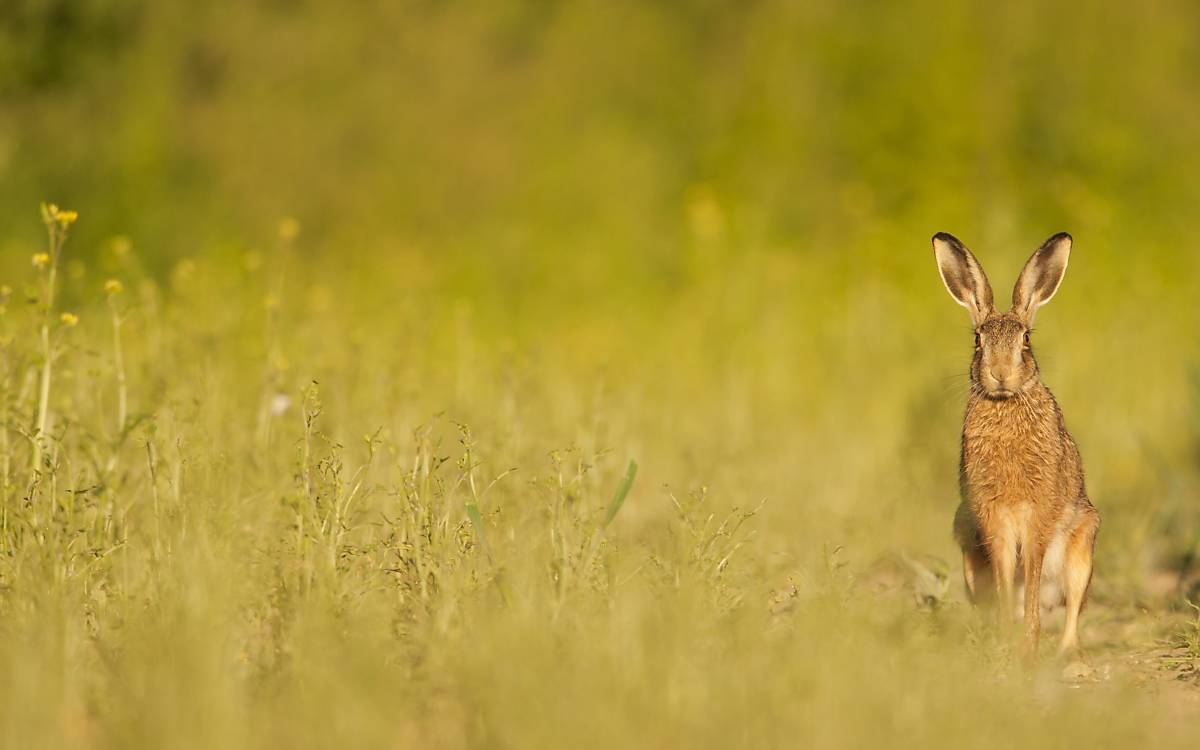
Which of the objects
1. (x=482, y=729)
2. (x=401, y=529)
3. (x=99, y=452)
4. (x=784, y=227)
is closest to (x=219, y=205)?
(x=784, y=227)

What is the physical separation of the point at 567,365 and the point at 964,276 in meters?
4.76

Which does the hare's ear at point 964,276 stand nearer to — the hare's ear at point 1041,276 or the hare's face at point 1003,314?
the hare's face at point 1003,314

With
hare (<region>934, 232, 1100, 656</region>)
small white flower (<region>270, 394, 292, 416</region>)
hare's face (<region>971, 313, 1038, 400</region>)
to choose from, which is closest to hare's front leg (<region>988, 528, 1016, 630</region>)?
hare (<region>934, 232, 1100, 656</region>)

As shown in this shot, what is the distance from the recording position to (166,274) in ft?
39.1

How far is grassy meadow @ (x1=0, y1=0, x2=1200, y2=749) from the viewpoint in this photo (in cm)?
370

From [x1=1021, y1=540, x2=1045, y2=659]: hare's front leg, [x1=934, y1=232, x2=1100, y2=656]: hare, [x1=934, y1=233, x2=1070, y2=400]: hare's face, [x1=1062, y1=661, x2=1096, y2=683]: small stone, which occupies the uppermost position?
[x1=934, y1=233, x2=1070, y2=400]: hare's face

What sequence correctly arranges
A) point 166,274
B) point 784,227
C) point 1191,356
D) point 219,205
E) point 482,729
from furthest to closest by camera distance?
point 784,227 < point 219,205 < point 166,274 < point 1191,356 < point 482,729

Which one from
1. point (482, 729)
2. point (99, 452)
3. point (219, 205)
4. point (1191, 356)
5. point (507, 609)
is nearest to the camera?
point (482, 729)

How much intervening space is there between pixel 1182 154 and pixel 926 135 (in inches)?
89.8

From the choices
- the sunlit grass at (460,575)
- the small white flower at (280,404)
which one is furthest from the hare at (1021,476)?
the small white flower at (280,404)

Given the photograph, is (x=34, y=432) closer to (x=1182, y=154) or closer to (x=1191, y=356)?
(x=1191, y=356)

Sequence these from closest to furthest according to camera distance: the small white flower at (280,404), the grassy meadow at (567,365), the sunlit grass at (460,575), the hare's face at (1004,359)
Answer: the sunlit grass at (460,575), the grassy meadow at (567,365), the hare's face at (1004,359), the small white flower at (280,404)

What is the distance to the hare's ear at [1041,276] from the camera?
17.2 ft

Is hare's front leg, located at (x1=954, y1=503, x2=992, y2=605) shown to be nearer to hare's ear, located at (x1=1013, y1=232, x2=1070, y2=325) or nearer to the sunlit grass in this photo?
the sunlit grass
